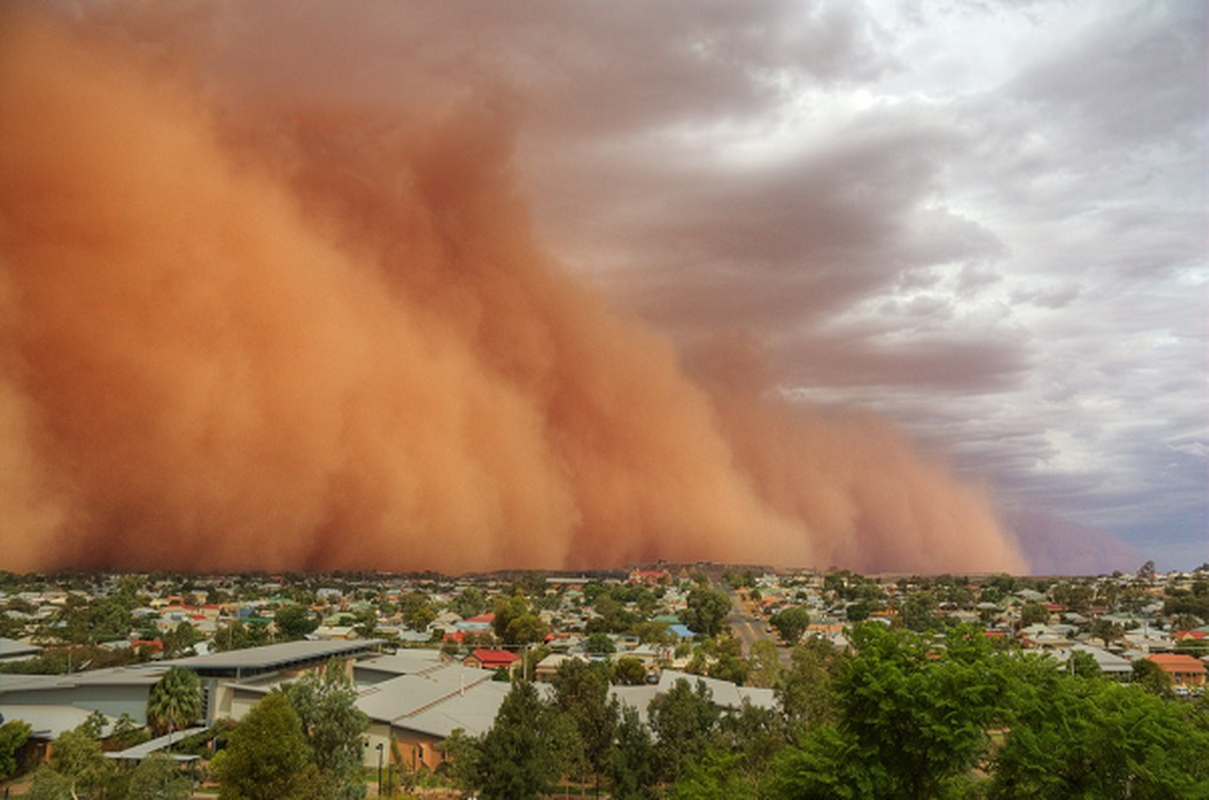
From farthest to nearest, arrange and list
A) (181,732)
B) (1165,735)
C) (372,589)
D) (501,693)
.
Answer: (372,589)
(501,693)
(181,732)
(1165,735)

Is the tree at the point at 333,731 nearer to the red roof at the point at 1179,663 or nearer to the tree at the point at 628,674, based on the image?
the tree at the point at 628,674

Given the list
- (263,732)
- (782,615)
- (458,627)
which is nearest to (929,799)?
(263,732)

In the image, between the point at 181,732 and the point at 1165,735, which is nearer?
the point at 1165,735

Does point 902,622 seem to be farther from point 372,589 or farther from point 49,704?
point 372,589

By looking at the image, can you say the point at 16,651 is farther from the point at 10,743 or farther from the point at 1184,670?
the point at 1184,670

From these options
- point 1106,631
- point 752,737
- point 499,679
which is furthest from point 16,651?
point 1106,631

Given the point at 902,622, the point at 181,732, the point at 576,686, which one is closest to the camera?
the point at 576,686
